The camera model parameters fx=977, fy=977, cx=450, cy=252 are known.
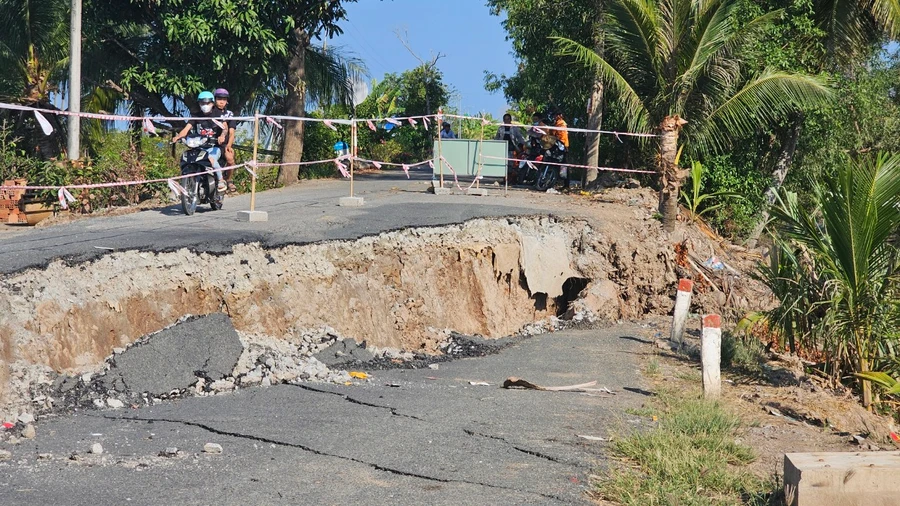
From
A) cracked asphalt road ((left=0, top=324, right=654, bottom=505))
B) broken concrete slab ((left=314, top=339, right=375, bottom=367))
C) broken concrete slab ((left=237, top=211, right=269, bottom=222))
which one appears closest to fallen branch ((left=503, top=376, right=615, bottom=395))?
cracked asphalt road ((left=0, top=324, right=654, bottom=505))

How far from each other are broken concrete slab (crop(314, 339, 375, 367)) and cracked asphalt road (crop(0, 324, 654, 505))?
3.19 feet

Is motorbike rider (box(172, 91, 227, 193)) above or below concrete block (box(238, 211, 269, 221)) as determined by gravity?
above

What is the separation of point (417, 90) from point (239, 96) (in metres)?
14.6

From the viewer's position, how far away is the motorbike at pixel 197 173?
12.6 metres

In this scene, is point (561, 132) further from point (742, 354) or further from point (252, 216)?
point (742, 354)

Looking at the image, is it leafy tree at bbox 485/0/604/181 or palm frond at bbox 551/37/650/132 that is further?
leafy tree at bbox 485/0/604/181

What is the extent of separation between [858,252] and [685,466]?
13.6 feet

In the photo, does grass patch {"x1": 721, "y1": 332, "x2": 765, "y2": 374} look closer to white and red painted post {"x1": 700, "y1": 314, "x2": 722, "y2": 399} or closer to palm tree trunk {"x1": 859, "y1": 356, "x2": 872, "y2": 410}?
palm tree trunk {"x1": 859, "y1": 356, "x2": 872, "y2": 410}

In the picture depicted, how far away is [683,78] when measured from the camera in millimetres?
16328

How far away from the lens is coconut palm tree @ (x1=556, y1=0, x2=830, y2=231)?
640 inches

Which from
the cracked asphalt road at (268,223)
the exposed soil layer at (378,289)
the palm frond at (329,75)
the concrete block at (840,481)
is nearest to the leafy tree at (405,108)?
the palm frond at (329,75)

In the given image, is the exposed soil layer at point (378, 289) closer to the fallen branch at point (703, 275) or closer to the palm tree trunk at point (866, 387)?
the fallen branch at point (703, 275)

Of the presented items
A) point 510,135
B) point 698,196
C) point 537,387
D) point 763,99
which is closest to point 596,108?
point 510,135

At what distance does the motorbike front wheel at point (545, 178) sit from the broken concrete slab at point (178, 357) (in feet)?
38.1
